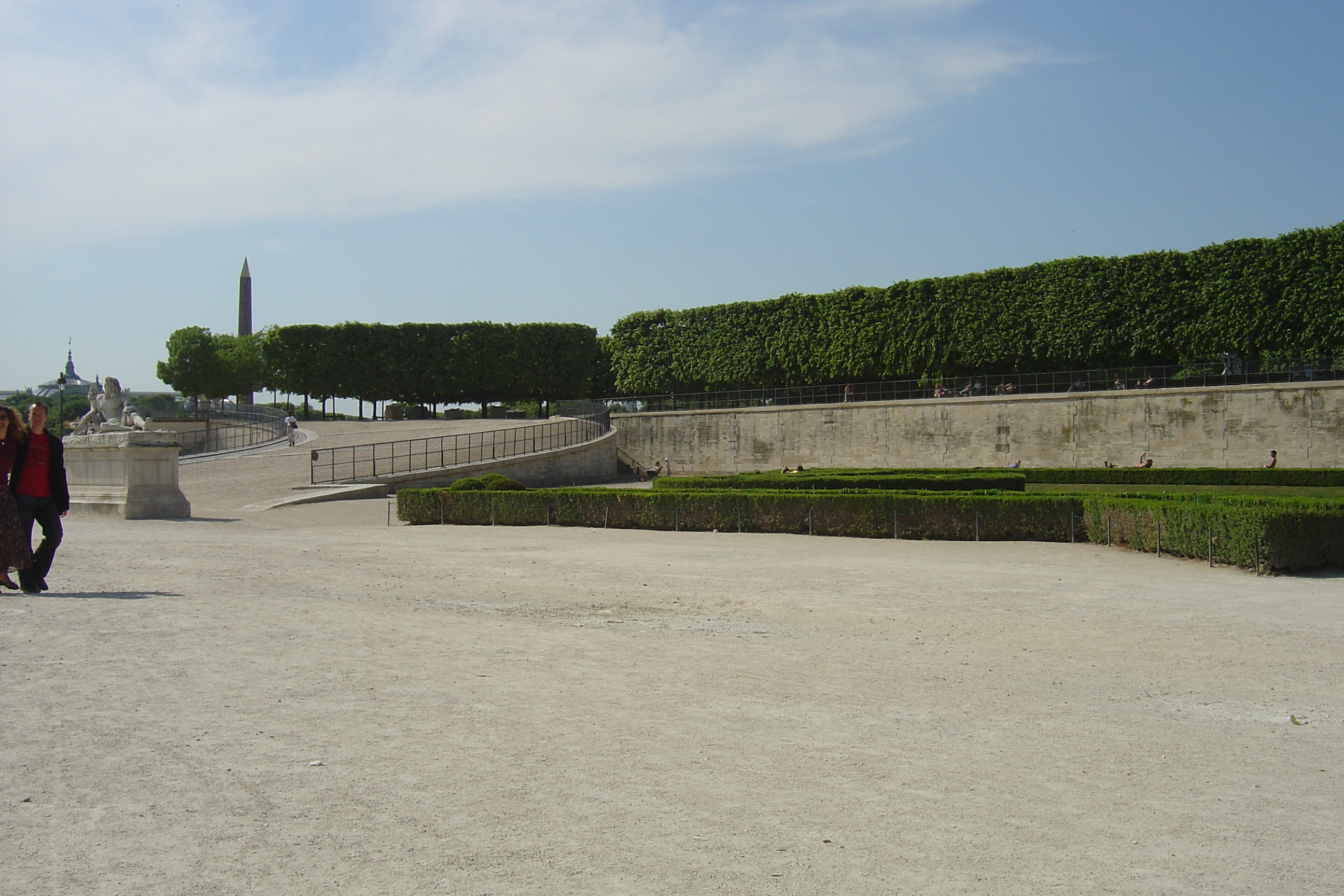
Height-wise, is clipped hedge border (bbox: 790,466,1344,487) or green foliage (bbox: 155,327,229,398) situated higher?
green foliage (bbox: 155,327,229,398)

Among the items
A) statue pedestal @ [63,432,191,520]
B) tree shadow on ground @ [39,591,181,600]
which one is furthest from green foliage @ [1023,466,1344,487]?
tree shadow on ground @ [39,591,181,600]

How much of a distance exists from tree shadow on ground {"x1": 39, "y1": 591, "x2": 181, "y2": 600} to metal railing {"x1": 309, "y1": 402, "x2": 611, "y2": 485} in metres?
25.1

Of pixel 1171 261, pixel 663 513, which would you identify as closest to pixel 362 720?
pixel 663 513

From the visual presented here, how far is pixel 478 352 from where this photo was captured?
196 ft

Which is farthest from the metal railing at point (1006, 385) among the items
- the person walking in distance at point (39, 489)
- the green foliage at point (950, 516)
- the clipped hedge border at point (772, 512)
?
the person walking in distance at point (39, 489)

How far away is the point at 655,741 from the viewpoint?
18.7 feet

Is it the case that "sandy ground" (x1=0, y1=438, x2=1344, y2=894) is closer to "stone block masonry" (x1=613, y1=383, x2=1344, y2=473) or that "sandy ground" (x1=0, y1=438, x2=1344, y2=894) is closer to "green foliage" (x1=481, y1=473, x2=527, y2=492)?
"green foliage" (x1=481, y1=473, x2=527, y2=492)

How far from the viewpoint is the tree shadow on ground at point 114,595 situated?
9.52 m

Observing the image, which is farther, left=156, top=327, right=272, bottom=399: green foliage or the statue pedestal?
left=156, top=327, right=272, bottom=399: green foliage

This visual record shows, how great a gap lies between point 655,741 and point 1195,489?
26430 mm

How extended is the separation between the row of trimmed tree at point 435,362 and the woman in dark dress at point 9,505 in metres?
50.9

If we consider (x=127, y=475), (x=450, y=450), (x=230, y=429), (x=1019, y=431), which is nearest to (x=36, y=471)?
(x=127, y=475)

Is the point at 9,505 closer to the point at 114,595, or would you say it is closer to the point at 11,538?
the point at 11,538

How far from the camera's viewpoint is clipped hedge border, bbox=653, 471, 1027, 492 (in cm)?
2442
